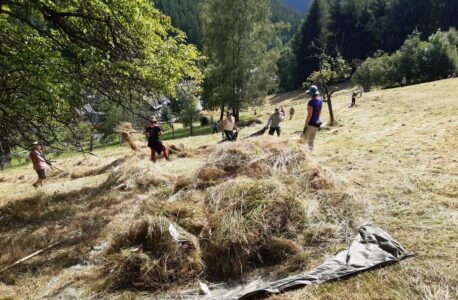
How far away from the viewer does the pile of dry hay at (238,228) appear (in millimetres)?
4879

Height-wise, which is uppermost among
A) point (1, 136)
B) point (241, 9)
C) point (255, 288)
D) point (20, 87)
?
point (241, 9)

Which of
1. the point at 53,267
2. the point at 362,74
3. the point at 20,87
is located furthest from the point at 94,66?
the point at 362,74

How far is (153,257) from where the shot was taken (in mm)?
5039

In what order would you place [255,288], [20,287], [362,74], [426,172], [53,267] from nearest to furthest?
[255,288] → [20,287] → [53,267] → [426,172] → [362,74]

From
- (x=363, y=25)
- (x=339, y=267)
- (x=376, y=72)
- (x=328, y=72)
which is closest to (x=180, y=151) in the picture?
(x=328, y=72)

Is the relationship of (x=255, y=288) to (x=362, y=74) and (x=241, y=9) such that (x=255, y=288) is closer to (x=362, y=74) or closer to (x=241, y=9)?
(x=241, y=9)

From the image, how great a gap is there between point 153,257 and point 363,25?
84856 mm

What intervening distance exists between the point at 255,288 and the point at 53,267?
3648mm

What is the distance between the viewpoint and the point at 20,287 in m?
5.25

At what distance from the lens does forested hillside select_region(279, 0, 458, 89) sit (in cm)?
7212

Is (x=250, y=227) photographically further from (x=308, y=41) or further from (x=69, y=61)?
(x=308, y=41)

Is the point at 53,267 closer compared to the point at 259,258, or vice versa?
the point at 259,258

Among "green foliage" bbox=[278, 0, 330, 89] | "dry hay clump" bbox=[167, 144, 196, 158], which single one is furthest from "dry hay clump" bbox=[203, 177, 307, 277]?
"green foliage" bbox=[278, 0, 330, 89]

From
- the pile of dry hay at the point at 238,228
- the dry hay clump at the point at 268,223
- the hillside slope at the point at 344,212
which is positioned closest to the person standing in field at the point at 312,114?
the hillside slope at the point at 344,212
